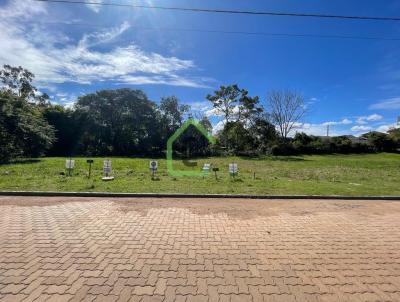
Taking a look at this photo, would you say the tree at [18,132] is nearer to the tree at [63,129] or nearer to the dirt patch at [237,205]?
the tree at [63,129]

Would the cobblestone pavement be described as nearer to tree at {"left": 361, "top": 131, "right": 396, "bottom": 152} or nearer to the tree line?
the tree line

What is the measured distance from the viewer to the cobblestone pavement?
128 inches

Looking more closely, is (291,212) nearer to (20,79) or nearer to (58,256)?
(58,256)

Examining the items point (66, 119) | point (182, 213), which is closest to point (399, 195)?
point (182, 213)

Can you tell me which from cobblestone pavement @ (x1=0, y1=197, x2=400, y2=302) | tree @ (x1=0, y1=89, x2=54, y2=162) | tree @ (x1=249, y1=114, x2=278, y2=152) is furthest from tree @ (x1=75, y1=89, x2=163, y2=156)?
cobblestone pavement @ (x1=0, y1=197, x2=400, y2=302)

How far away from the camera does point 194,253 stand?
4.30m

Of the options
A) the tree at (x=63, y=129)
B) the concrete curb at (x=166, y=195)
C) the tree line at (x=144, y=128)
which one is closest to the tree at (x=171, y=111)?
the tree line at (x=144, y=128)

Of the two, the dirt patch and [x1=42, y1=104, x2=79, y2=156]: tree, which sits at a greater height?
[x1=42, y1=104, x2=79, y2=156]: tree

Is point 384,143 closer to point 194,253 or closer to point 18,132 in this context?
point 18,132

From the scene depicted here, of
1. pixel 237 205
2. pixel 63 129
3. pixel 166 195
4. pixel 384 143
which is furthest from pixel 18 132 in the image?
pixel 384 143

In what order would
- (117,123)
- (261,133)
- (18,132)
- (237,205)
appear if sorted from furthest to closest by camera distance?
(261,133) → (117,123) → (18,132) → (237,205)

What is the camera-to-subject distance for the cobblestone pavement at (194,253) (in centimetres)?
325

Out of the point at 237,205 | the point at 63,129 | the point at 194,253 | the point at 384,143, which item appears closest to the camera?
the point at 194,253

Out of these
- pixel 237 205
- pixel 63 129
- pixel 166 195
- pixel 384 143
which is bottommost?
pixel 237 205
